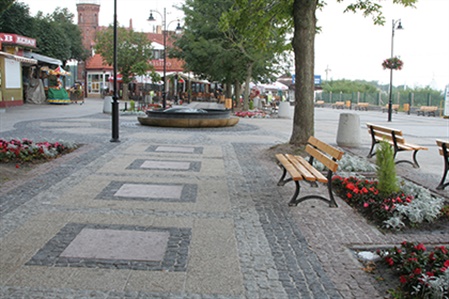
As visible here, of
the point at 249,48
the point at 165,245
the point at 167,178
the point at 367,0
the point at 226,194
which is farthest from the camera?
the point at 249,48

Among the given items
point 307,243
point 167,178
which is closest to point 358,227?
point 307,243

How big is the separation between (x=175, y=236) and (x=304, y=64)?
7.58 metres

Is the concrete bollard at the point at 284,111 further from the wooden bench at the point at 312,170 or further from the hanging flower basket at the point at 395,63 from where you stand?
the wooden bench at the point at 312,170

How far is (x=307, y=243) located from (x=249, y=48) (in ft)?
81.6

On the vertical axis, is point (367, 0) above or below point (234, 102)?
above

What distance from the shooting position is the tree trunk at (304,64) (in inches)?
455

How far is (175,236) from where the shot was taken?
16.8 ft

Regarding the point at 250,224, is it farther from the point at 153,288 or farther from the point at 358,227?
the point at 153,288

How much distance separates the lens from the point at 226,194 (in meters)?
7.25

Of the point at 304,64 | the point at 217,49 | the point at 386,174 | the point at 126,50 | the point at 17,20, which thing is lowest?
the point at 386,174

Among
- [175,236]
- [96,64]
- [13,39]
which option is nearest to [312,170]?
[175,236]

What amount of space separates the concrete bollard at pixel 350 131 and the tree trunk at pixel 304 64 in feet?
7.36

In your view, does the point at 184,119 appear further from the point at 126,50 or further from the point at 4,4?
the point at 126,50

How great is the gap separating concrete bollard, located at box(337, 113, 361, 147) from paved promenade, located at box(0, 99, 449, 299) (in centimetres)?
416
